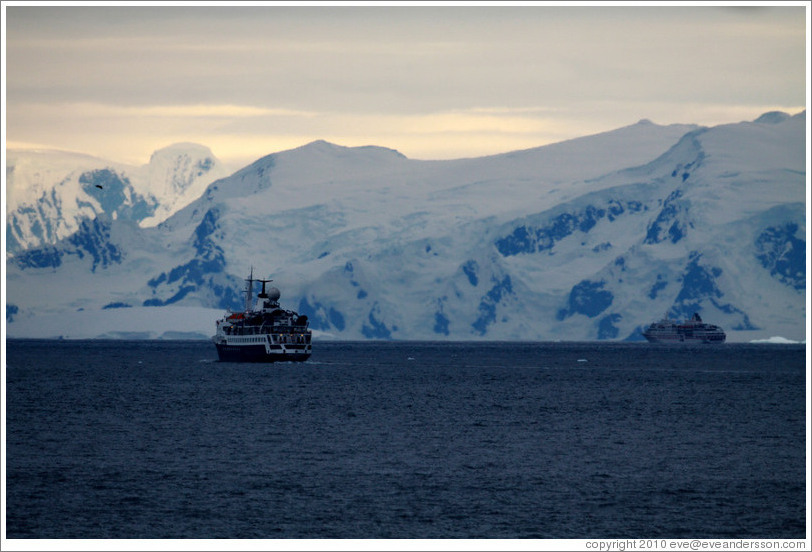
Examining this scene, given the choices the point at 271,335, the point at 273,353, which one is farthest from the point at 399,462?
the point at 273,353

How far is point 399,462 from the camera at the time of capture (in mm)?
54000

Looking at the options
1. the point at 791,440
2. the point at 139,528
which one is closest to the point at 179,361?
the point at 791,440

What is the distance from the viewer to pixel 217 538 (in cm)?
3734

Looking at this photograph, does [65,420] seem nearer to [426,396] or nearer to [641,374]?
[426,396]

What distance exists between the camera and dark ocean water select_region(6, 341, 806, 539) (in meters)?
40.2

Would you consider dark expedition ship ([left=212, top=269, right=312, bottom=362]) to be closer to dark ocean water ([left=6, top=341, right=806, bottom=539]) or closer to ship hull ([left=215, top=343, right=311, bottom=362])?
ship hull ([left=215, top=343, right=311, bottom=362])

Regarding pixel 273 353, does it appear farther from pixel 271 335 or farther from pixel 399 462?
pixel 399 462

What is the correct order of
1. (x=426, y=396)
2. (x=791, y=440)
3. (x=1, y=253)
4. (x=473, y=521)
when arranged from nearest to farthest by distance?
(x=1, y=253), (x=473, y=521), (x=791, y=440), (x=426, y=396)

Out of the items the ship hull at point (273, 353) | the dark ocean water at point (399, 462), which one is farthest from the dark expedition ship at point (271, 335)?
the dark ocean water at point (399, 462)

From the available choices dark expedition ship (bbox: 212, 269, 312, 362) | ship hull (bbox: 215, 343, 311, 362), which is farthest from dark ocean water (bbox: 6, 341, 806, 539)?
ship hull (bbox: 215, 343, 311, 362)

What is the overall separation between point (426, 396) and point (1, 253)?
6062 cm

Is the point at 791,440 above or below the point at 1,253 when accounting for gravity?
below

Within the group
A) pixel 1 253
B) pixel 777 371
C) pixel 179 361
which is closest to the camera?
pixel 1 253

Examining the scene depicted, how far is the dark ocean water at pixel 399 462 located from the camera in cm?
4019
